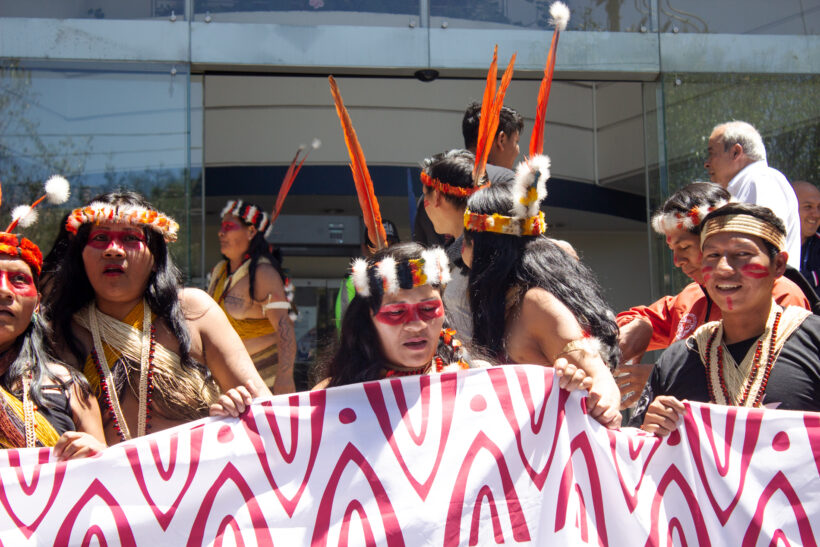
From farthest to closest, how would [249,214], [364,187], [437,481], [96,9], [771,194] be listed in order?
[96,9]
[249,214]
[771,194]
[364,187]
[437,481]

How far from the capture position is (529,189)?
9.10 ft

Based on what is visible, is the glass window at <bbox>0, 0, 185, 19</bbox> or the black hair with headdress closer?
the black hair with headdress

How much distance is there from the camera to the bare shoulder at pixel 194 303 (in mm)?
2926

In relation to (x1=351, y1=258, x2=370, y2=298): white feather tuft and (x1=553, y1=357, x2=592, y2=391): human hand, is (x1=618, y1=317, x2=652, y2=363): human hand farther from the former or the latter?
(x1=351, y1=258, x2=370, y2=298): white feather tuft

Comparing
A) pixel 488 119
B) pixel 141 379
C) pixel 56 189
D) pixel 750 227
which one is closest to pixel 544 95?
pixel 488 119

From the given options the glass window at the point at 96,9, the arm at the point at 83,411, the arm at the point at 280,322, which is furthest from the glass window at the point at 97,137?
the arm at the point at 83,411

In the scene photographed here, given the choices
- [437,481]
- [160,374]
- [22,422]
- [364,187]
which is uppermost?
[364,187]

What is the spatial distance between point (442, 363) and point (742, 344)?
36.7 inches

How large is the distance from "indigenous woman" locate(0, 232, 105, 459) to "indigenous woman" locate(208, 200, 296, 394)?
7.88 feet

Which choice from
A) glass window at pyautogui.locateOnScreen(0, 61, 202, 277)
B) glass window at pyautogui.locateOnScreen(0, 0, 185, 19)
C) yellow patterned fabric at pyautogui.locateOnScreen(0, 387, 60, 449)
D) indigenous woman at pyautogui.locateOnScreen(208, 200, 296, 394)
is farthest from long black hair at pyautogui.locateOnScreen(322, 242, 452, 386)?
glass window at pyautogui.locateOnScreen(0, 0, 185, 19)

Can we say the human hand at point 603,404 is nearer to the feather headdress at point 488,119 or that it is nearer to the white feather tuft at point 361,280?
the white feather tuft at point 361,280

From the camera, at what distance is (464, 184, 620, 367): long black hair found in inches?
103

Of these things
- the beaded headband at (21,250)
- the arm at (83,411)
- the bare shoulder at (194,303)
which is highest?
the beaded headband at (21,250)

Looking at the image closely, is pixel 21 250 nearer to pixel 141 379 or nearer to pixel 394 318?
pixel 141 379
